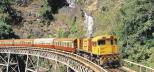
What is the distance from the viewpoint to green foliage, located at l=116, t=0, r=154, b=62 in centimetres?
4056

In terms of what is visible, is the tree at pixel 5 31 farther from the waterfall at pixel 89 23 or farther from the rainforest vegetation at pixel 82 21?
the waterfall at pixel 89 23

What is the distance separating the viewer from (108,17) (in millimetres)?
54031

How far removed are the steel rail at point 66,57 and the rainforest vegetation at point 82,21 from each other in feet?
26.5

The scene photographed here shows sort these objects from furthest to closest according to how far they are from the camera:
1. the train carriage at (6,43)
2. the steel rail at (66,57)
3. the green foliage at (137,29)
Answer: the train carriage at (6,43), the green foliage at (137,29), the steel rail at (66,57)

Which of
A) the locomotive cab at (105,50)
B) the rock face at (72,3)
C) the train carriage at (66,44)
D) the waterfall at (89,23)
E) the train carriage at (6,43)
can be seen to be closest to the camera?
the locomotive cab at (105,50)

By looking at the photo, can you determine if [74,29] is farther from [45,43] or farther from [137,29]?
[137,29]

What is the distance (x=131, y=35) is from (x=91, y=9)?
24121 millimetres

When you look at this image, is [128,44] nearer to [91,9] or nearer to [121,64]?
[121,64]

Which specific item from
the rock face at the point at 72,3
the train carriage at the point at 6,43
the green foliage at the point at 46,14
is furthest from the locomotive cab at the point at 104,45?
the green foliage at the point at 46,14

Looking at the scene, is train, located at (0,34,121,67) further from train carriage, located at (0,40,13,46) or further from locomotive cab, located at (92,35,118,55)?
train carriage, located at (0,40,13,46)

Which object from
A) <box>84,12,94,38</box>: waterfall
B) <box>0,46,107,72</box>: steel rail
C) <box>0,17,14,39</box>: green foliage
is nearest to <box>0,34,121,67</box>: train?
<box>0,46,107,72</box>: steel rail

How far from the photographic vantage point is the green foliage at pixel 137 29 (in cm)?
4056

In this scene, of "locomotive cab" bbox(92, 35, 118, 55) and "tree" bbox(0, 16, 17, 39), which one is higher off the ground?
"locomotive cab" bbox(92, 35, 118, 55)

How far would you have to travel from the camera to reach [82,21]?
69.6 m
